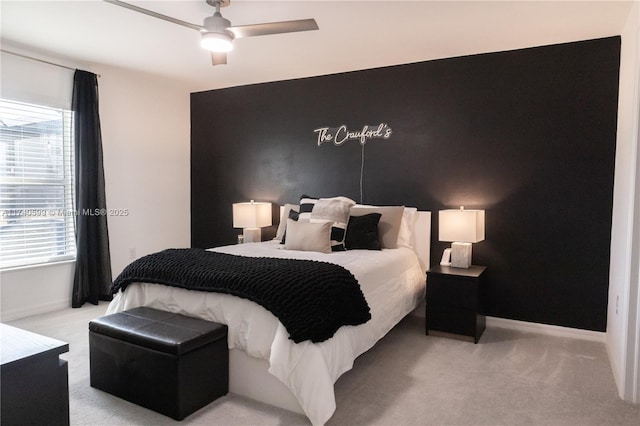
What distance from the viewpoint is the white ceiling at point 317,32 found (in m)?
2.84

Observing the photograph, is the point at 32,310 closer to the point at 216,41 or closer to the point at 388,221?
the point at 216,41

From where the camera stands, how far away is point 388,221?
381cm

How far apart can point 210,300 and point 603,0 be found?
318 cm

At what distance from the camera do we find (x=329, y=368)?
7.16ft

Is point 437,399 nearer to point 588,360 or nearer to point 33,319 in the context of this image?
point 588,360

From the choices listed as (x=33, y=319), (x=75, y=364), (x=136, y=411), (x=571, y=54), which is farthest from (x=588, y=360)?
(x=33, y=319)

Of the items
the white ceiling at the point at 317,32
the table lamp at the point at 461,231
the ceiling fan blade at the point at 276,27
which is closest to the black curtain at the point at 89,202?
the white ceiling at the point at 317,32

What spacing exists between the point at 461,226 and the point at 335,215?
1140 millimetres

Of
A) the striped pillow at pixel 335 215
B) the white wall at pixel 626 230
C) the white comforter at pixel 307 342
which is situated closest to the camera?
the white comforter at pixel 307 342

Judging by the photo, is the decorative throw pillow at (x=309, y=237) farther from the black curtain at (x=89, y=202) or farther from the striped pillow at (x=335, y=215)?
the black curtain at (x=89, y=202)

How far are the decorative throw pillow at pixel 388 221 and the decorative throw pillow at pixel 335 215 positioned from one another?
0.10 meters

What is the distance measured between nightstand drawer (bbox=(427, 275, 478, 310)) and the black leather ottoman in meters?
1.83

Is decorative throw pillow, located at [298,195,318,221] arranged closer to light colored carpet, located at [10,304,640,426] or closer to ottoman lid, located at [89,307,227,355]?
light colored carpet, located at [10,304,640,426]

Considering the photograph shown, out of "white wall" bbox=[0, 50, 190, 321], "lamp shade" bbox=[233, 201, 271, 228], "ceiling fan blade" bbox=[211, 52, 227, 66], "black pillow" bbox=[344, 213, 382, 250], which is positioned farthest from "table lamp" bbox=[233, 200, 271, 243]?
"ceiling fan blade" bbox=[211, 52, 227, 66]
